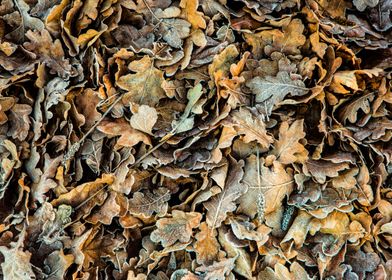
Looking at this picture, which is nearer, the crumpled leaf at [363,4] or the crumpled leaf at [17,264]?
the crumpled leaf at [17,264]

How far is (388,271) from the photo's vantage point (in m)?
1.21

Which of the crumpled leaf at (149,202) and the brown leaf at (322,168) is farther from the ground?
the brown leaf at (322,168)

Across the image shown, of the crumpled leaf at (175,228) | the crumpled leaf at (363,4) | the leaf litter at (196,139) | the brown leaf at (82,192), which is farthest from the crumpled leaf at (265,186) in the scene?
the crumpled leaf at (363,4)

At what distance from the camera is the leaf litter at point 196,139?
1169 millimetres

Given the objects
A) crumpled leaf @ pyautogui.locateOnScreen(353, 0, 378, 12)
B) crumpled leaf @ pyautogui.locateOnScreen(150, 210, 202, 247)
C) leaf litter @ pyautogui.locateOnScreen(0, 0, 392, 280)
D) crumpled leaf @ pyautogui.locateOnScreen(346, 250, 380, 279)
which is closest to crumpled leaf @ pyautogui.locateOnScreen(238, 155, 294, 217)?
leaf litter @ pyautogui.locateOnScreen(0, 0, 392, 280)

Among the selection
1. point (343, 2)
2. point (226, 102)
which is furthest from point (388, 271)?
point (343, 2)

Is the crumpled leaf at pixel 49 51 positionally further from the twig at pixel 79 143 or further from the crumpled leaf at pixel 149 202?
the crumpled leaf at pixel 149 202

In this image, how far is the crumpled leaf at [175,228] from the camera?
1.19 metres

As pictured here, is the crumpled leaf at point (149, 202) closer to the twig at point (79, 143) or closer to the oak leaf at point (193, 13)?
the twig at point (79, 143)

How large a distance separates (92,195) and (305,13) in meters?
0.68

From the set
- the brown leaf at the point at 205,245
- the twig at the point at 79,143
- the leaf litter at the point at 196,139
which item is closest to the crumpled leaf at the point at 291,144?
the leaf litter at the point at 196,139

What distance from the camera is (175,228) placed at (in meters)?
1.20

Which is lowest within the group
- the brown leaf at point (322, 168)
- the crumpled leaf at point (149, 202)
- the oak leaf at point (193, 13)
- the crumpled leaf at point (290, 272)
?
the crumpled leaf at point (290, 272)

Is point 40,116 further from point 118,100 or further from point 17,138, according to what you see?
point 118,100
